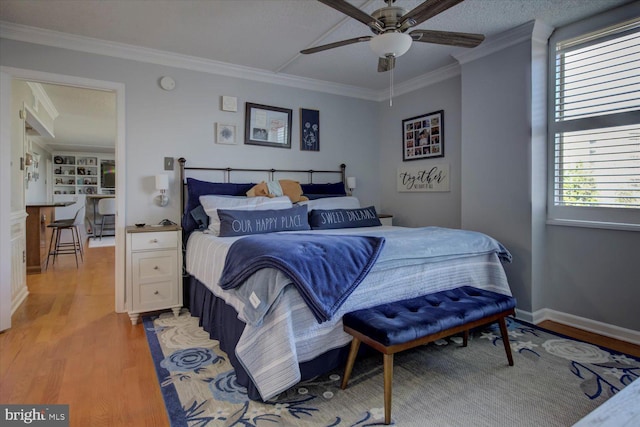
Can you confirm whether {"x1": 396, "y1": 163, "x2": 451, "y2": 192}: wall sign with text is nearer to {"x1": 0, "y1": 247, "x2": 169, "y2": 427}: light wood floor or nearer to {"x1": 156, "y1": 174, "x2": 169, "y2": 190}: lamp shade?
{"x1": 156, "y1": 174, "x2": 169, "y2": 190}: lamp shade

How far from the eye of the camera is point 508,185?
10.1 feet

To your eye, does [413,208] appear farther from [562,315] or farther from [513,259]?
[562,315]

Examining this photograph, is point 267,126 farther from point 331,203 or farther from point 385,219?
point 385,219

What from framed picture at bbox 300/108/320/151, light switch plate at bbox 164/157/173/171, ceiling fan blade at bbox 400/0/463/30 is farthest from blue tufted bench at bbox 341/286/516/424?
framed picture at bbox 300/108/320/151

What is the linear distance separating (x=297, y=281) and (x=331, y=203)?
2018 millimetres

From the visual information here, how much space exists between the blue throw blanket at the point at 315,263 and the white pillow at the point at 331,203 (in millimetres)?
1445

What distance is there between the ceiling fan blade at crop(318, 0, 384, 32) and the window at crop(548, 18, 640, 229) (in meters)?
1.89

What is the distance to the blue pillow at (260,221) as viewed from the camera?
9.34ft

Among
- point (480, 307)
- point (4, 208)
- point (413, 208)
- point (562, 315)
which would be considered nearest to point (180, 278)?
point (4, 208)

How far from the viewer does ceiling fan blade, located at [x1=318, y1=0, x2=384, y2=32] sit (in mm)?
1794

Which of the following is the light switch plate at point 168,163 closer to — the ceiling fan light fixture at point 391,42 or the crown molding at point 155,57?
the crown molding at point 155,57

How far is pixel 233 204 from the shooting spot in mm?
3189

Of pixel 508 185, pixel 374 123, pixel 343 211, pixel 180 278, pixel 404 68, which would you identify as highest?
pixel 404 68

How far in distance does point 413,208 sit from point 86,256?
5.49 metres
